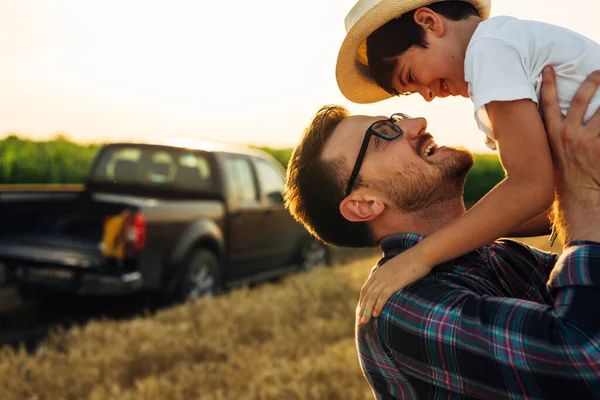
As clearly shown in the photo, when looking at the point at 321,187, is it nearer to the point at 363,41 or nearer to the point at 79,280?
the point at 363,41

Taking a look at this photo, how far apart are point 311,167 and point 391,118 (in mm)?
317

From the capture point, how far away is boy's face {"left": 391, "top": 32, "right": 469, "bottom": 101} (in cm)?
279

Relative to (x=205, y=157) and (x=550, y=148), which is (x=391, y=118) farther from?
(x=205, y=157)

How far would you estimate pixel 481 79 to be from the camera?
7.72 ft

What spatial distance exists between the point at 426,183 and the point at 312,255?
350 inches

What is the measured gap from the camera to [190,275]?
812 cm

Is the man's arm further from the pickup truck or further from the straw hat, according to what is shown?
the pickup truck

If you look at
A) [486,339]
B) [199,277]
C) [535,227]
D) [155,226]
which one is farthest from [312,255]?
[486,339]

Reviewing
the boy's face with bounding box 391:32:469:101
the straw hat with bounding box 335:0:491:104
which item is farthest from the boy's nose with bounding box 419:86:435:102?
the straw hat with bounding box 335:0:491:104

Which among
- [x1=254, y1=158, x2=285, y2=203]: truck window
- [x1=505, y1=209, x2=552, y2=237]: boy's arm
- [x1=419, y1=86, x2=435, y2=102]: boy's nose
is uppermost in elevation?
[x1=419, y1=86, x2=435, y2=102]: boy's nose

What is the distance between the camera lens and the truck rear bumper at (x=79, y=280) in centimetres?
726

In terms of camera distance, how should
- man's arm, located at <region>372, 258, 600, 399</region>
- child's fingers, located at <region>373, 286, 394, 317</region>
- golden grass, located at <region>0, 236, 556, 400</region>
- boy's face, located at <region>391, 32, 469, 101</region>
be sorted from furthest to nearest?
1. golden grass, located at <region>0, 236, 556, 400</region>
2. boy's face, located at <region>391, 32, 469, 101</region>
3. child's fingers, located at <region>373, 286, 394, 317</region>
4. man's arm, located at <region>372, 258, 600, 399</region>

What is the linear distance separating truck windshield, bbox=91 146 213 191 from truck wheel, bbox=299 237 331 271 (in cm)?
241

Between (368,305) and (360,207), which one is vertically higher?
(360,207)
